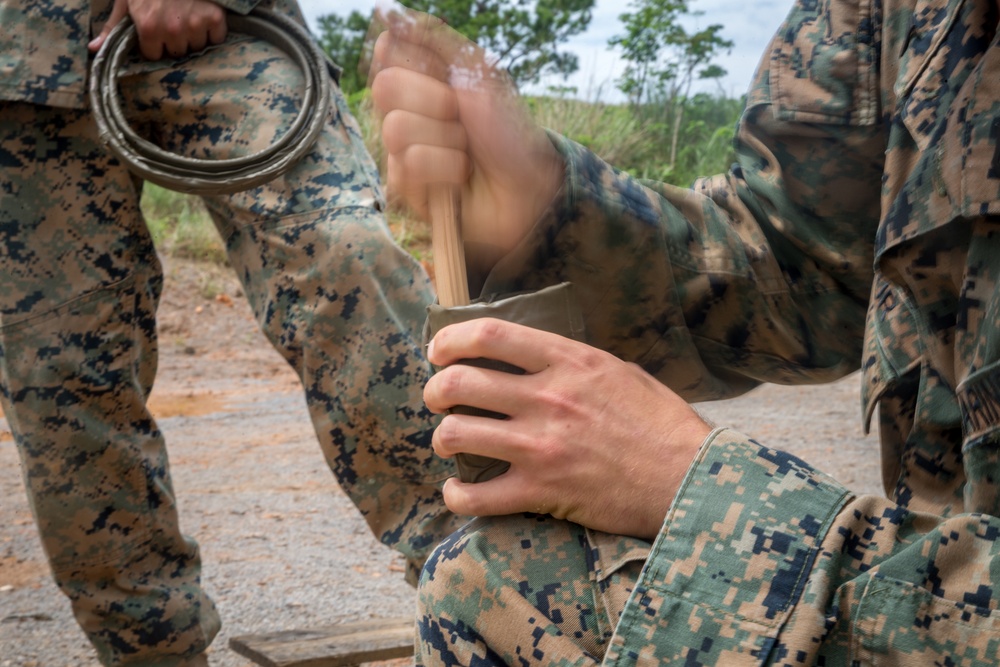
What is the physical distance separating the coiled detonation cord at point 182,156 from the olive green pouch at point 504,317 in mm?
1174

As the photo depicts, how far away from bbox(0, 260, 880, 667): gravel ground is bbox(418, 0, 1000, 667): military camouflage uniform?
1.58 meters

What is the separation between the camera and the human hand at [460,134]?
1.00 meters

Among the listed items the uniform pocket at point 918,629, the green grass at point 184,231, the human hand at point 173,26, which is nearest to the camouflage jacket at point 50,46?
the human hand at point 173,26

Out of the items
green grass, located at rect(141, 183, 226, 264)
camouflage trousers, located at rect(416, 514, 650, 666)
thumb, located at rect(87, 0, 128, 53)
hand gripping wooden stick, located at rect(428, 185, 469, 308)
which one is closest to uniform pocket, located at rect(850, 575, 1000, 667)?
camouflage trousers, located at rect(416, 514, 650, 666)

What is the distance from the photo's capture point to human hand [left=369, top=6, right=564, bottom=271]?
1002 mm

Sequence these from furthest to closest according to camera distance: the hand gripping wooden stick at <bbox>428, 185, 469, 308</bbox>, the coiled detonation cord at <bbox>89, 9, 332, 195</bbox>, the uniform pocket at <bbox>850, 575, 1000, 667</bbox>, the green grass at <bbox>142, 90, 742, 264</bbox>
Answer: the green grass at <bbox>142, 90, 742, 264</bbox>
the coiled detonation cord at <bbox>89, 9, 332, 195</bbox>
the hand gripping wooden stick at <bbox>428, 185, 469, 308</bbox>
the uniform pocket at <bbox>850, 575, 1000, 667</bbox>

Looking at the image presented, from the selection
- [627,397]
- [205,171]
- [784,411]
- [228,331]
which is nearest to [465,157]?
[627,397]

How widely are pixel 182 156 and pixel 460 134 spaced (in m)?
1.33

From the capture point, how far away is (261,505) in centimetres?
359

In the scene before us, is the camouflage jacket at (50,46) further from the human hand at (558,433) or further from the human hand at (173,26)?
the human hand at (558,433)

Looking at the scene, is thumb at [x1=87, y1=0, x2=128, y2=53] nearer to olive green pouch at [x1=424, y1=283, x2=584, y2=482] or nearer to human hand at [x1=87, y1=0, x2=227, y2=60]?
human hand at [x1=87, y1=0, x2=227, y2=60]

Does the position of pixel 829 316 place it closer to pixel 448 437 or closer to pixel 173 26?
pixel 448 437

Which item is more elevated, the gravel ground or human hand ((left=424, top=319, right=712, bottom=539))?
human hand ((left=424, top=319, right=712, bottom=539))

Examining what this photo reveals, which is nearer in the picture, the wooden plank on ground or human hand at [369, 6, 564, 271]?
human hand at [369, 6, 564, 271]
